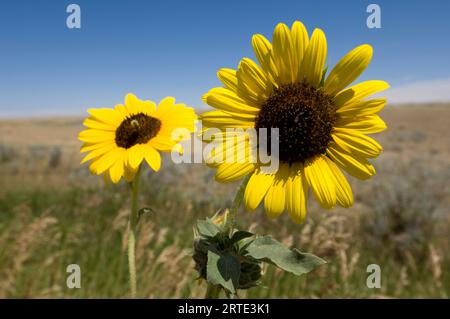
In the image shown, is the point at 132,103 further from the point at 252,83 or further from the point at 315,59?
the point at 315,59

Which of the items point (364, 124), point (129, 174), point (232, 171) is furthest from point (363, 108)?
point (129, 174)

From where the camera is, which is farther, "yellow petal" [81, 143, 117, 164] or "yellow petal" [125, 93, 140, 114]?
"yellow petal" [125, 93, 140, 114]

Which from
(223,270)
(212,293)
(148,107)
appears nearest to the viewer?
(223,270)

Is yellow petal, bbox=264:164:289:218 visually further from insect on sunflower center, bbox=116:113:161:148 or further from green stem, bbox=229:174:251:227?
insect on sunflower center, bbox=116:113:161:148

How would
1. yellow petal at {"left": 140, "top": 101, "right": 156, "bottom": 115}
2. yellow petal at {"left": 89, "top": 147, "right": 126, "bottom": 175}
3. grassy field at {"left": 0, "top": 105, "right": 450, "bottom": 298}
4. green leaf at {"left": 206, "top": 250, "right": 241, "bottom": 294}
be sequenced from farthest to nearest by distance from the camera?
grassy field at {"left": 0, "top": 105, "right": 450, "bottom": 298}
yellow petal at {"left": 140, "top": 101, "right": 156, "bottom": 115}
yellow petal at {"left": 89, "top": 147, "right": 126, "bottom": 175}
green leaf at {"left": 206, "top": 250, "right": 241, "bottom": 294}

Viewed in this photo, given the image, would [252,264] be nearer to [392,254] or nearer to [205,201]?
[392,254]

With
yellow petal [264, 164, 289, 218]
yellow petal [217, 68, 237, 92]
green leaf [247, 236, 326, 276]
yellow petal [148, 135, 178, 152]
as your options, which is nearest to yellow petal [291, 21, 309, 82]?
yellow petal [217, 68, 237, 92]
